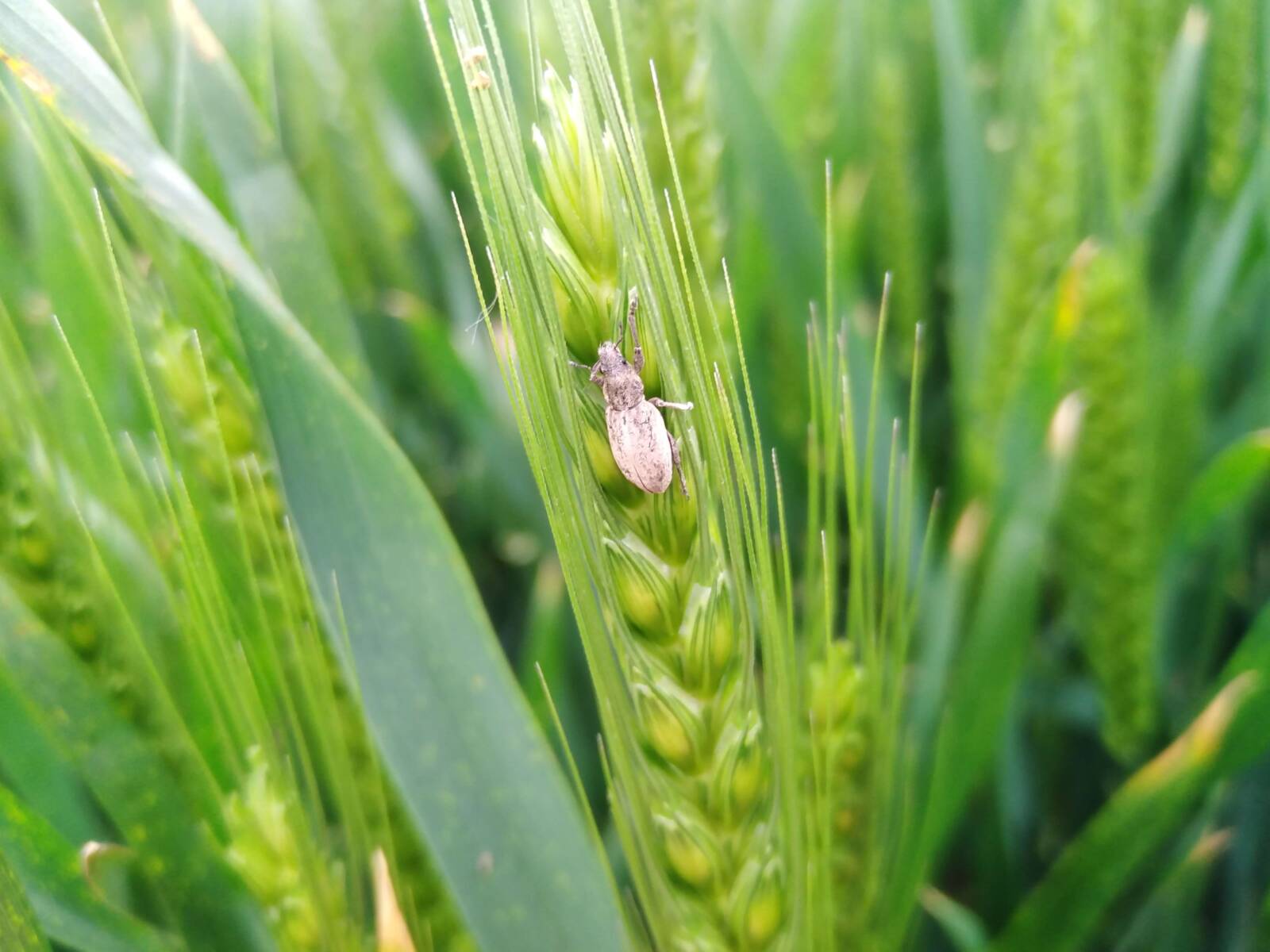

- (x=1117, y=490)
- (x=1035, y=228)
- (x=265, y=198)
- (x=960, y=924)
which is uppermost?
(x=265, y=198)

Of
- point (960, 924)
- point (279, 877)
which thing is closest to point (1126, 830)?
point (960, 924)

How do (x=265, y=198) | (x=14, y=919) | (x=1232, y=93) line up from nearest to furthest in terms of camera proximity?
(x=14, y=919) < (x=265, y=198) < (x=1232, y=93)

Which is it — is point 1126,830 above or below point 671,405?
below

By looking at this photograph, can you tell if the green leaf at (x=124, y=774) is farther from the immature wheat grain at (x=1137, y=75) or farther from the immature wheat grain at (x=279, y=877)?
the immature wheat grain at (x=1137, y=75)

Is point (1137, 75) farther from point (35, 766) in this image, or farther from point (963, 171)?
point (35, 766)

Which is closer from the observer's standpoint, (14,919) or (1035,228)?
(14,919)

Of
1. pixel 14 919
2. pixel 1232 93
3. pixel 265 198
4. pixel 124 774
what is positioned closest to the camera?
pixel 14 919

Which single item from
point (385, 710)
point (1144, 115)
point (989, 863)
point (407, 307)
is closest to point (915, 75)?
point (1144, 115)
